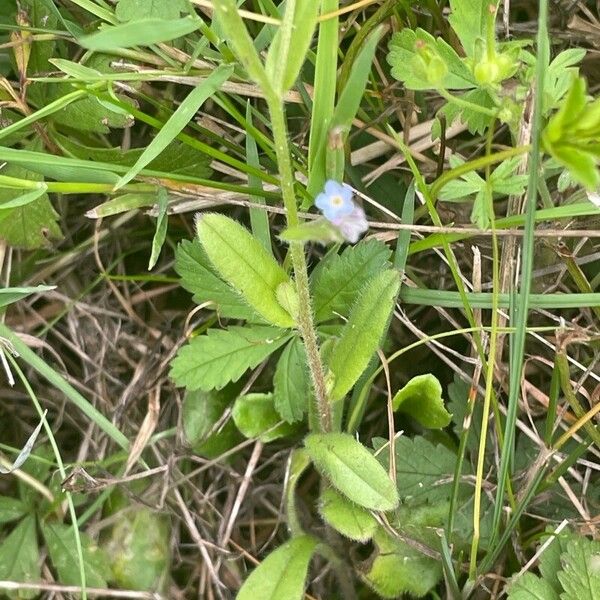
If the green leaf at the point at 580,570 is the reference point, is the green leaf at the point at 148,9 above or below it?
above

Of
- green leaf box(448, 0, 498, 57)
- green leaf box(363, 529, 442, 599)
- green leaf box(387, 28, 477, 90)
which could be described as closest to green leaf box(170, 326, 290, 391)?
green leaf box(363, 529, 442, 599)

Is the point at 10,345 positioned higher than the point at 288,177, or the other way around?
the point at 288,177

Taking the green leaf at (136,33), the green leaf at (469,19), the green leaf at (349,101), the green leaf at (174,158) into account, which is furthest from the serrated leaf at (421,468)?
the green leaf at (136,33)

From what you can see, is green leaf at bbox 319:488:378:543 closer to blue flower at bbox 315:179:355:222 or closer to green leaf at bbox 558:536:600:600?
green leaf at bbox 558:536:600:600

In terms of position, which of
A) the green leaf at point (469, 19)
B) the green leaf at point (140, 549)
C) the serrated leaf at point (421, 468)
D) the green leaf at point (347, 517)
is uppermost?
the green leaf at point (469, 19)

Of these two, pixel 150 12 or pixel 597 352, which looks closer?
pixel 150 12

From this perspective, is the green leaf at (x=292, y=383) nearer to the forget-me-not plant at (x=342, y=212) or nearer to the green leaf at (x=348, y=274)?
the green leaf at (x=348, y=274)

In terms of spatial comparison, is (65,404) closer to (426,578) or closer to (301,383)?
(301,383)

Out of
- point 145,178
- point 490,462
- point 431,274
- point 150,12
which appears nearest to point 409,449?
point 490,462
